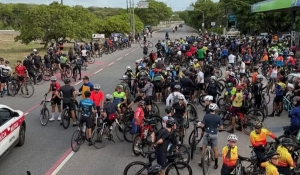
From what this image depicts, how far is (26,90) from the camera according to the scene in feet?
62.1

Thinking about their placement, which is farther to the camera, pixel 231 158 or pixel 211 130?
pixel 211 130

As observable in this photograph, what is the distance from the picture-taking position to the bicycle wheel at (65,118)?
525 inches

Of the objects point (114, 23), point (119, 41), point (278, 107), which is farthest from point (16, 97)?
point (114, 23)

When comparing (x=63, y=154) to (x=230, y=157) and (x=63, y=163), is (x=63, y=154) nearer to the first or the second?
(x=63, y=163)

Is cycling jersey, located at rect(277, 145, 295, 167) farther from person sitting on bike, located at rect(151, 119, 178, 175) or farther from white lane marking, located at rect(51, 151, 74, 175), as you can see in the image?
white lane marking, located at rect(51, 151, 74, 175)

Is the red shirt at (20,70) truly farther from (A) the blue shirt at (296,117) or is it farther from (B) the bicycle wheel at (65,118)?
(A) the blue shirt at (296,117)

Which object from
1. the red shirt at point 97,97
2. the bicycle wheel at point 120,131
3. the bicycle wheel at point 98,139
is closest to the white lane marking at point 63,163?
the bicycle wheel at point 98,139

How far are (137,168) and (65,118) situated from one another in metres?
5.62

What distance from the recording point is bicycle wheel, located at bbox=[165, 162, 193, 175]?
855 cm

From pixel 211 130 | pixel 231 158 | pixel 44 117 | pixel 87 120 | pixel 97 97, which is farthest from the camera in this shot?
pixel 44 117

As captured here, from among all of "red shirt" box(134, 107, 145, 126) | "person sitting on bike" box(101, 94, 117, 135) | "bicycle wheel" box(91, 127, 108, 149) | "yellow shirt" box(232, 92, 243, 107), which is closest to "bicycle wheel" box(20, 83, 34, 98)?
"bicycle wheel" box(91, 127, 108, 149)

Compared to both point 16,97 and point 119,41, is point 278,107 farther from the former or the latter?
point 119,41

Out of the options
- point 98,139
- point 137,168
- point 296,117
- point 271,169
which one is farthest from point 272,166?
point 98,139

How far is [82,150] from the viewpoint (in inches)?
446
